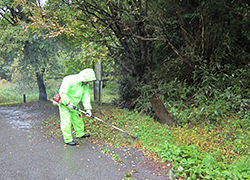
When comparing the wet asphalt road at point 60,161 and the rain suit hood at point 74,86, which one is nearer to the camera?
the wet asphalt road at point 60,161

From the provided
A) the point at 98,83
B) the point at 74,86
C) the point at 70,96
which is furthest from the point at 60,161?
the point at 98,83

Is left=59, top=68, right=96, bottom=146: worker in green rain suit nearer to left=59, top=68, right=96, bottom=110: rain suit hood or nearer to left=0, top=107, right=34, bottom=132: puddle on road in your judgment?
left=59, top=68, right=96, bottom=110: rain suit hood

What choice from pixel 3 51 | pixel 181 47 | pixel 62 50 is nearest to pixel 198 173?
pixel 181 47

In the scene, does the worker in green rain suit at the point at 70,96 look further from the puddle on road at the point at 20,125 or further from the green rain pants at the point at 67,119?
the puddle on road at the point at 20,125

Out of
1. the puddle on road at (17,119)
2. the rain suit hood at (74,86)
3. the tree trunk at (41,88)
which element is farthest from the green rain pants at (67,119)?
the tree trunk at (41,88)

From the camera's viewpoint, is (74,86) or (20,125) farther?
(20,125)

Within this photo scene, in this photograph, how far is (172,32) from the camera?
706 centimetres

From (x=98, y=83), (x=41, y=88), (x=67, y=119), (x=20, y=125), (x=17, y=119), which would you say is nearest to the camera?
(x=67, y=119)

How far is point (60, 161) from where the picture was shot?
3666mm

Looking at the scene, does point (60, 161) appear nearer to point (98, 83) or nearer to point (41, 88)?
point (98, 83)

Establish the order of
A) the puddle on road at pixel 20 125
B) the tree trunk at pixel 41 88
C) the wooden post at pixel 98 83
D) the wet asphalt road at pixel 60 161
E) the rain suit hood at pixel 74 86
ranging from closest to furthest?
1. the wet asphalt road at pixel 60 161
2. the rain suit hood at pixel 74 86
3. the puddle on road at pixel 20 125
4. the wooden post at pixel 98 83
5. the tree trunk at pixel 41 88

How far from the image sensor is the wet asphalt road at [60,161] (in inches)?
126

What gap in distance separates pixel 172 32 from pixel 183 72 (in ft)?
5.76

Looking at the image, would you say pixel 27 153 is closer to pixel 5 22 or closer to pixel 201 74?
pixel 201 74
